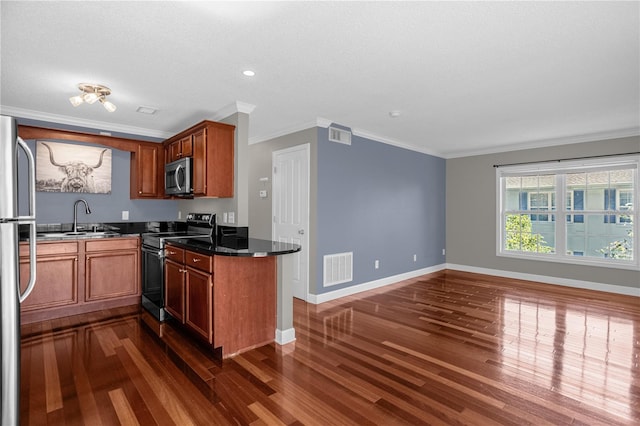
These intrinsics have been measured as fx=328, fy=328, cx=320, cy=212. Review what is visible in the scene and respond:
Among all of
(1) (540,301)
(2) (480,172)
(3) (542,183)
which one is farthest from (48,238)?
(3) (542,183)

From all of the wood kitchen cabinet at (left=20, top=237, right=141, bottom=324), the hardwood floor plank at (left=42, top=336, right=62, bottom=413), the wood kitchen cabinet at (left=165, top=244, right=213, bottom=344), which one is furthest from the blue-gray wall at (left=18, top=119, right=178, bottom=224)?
the hardwood floor plank at (left=42, top=336, right=62, bottom=413)

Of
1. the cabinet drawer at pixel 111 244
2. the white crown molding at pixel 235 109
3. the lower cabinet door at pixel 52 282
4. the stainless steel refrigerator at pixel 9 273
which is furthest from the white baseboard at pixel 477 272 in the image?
the stainless steel refrigerator at pixel 9 273

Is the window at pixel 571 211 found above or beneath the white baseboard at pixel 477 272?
above

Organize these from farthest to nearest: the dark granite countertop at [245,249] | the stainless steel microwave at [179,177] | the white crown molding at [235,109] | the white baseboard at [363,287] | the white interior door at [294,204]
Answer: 1. the white interior door at [294,204]
2. the white baseboard at [363,287]
3. the stainless steel microwave at [179,177]
4. the white crown molding at [235,109]
5. the dark granite countertop at [245,249]

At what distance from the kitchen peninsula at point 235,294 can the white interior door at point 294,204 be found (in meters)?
1.41

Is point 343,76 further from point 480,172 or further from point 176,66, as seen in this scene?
point 480,172

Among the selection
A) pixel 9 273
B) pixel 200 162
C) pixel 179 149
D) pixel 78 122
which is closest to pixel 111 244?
pixel 179 149

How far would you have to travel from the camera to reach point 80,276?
375cm

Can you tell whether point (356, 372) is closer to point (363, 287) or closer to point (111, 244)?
point (363, 287)

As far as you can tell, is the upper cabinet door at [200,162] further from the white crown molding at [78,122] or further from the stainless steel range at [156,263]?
the white crown molding at [78,122]

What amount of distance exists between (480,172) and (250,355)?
5.64m

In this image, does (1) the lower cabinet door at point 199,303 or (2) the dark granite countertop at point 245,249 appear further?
(1) the lower cabinet door at point 199,303

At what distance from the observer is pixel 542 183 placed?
580cm

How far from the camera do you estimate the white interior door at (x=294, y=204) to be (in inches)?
176
